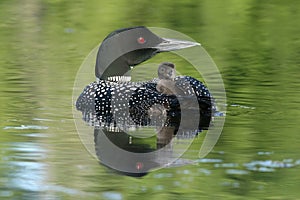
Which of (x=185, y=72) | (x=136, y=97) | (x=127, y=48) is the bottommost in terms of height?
(x=185, y=72)

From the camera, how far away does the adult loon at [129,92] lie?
9.04 m

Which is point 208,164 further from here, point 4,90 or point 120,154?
point 4,90

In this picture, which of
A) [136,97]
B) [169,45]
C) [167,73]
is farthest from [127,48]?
[136,97]

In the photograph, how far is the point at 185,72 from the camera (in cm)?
1220

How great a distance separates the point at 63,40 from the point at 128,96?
6522mm

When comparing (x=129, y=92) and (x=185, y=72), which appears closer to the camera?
(x=129, y=92)

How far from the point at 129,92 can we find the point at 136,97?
0.10 metres

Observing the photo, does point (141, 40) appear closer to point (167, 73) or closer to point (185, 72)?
point (167, 73)

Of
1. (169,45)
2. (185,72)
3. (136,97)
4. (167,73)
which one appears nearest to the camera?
(136,97)

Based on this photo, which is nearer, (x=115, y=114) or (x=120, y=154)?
(x=120, y=154)

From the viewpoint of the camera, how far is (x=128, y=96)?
30.5 feet

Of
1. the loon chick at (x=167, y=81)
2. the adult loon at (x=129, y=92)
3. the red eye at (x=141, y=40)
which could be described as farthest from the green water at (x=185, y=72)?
the red eye at (x=141, y=40)

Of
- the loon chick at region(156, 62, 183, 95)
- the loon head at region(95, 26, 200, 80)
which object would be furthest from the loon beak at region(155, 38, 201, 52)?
the loon chick at region(156, 62, 183, 95)

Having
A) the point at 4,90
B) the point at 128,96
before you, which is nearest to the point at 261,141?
the point at 128,96
